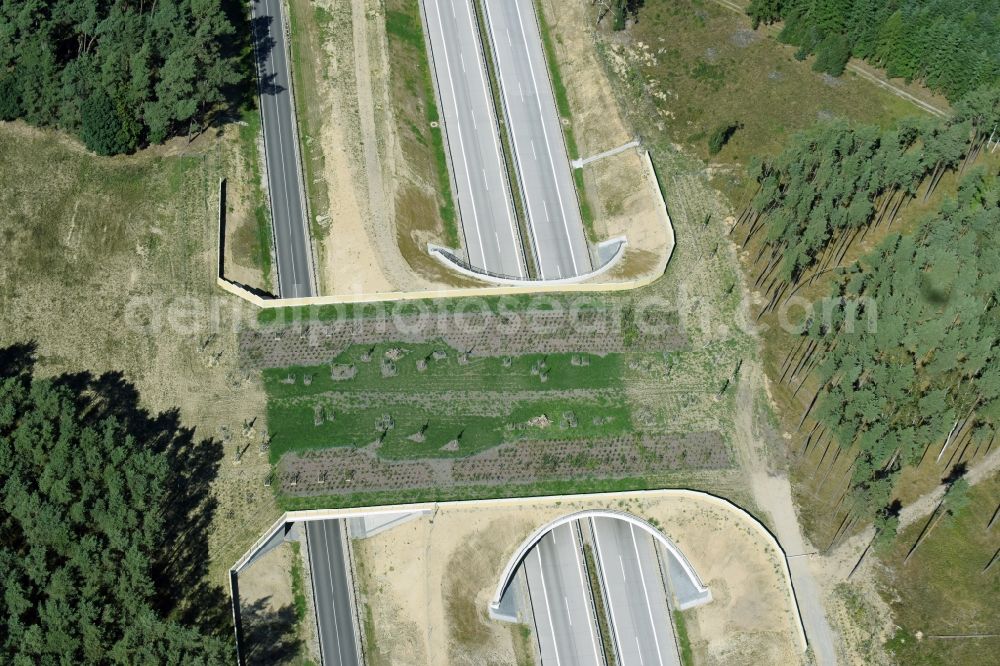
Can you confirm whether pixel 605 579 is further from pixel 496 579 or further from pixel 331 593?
pixel 331 593

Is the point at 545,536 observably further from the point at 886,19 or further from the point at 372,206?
the point at 886,19

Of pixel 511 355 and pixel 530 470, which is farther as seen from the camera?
pixel 511 355

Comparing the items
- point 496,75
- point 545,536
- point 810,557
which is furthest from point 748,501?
point 496,75

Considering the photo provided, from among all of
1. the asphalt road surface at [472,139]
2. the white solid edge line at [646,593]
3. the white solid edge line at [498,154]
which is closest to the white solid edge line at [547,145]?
the white solid edge line at [498,154]

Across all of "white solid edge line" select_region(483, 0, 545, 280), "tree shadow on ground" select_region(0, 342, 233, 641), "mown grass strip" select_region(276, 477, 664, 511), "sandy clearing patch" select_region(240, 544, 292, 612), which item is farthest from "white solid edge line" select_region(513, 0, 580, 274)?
"sandy clearing patch" select_region(240, 544, 292, 612)

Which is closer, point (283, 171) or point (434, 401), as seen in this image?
point (434, 401)

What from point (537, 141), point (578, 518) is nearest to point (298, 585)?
point (578, 518)

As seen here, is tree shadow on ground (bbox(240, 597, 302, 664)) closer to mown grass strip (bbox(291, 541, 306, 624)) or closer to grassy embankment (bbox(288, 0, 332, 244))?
mown grass strip (bbox(291, 541, 306, 624))
